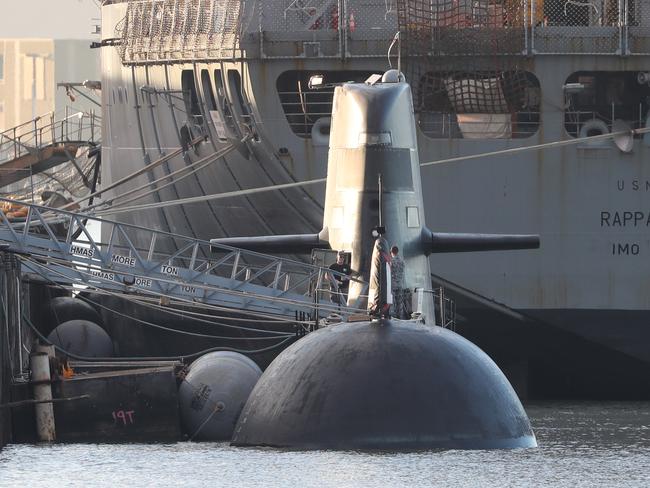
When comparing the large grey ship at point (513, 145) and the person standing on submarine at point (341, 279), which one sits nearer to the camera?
the person standing on submarine at point (341, 279)

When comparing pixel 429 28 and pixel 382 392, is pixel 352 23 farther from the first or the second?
pixel 382 392

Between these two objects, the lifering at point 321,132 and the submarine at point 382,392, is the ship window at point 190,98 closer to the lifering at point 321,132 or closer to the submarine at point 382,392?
the lifering at point 321,132

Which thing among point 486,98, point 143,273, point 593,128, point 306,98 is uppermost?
point 306,98

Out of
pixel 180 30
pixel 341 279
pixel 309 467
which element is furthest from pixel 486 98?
pixel 309 467

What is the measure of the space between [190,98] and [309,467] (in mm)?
18213

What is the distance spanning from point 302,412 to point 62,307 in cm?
2210

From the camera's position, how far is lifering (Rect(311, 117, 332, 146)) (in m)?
37.3

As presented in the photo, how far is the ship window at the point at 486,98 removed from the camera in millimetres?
36781

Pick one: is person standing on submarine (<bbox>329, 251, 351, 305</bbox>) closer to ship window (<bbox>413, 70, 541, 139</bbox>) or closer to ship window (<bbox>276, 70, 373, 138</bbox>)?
ship window (<bbox>276, 70, 373, 138</bbox>)

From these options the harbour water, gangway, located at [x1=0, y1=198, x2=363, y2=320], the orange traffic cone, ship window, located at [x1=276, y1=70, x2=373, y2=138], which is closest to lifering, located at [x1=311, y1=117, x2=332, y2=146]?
ship window, located at [x1=276, y1=70, x2=373, y2=138]

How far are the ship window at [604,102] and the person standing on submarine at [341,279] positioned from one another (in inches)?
290

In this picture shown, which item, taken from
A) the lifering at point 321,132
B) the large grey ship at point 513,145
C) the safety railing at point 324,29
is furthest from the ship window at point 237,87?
the lifering at point 321,132

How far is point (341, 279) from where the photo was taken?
30.1 meters

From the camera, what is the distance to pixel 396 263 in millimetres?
26844
